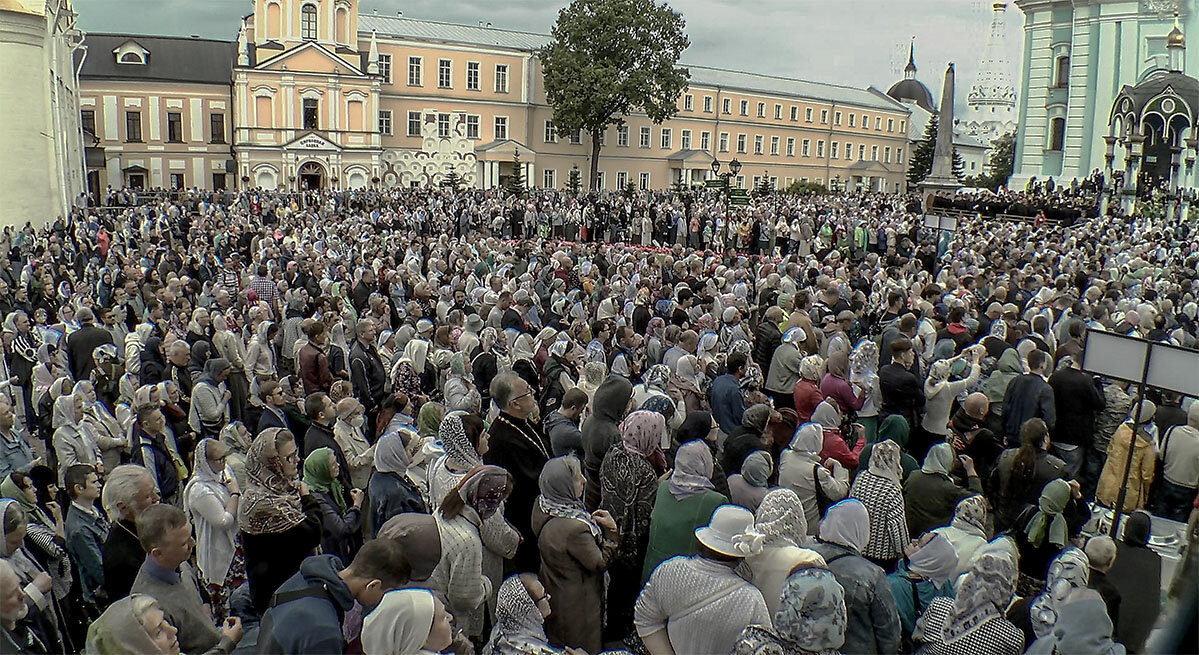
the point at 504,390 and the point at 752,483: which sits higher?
the point at 504,390

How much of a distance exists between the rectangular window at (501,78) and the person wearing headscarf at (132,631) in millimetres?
56140

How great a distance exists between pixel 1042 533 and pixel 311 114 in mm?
50359

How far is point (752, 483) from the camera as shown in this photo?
498 cm

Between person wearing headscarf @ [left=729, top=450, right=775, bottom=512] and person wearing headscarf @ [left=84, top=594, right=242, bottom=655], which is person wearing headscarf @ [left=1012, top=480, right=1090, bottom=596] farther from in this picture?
person wearing headscarf @ [left=84, top=594, right=242, bottom=655]

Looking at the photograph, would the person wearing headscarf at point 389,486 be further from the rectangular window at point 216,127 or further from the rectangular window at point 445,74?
the rectangular window at point 216,127

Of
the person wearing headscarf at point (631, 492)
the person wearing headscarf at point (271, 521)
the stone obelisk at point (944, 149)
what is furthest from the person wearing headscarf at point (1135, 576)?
the stone obelisk at point (944, 149)

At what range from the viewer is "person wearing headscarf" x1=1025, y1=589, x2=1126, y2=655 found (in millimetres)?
3627

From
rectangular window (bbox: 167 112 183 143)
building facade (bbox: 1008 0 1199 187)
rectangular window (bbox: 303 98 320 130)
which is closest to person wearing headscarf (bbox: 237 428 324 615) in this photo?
building facade (bbox: 1008 0 1199 187)

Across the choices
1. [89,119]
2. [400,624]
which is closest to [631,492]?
[400,624]

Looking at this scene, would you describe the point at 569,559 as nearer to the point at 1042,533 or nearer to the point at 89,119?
the point at 1042,533

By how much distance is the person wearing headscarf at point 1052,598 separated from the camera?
3844mm

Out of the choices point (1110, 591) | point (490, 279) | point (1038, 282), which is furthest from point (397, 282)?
point (1110, 591)

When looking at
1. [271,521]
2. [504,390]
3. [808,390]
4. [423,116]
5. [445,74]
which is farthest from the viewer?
[445,74]

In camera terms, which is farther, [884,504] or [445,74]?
[445,74]
